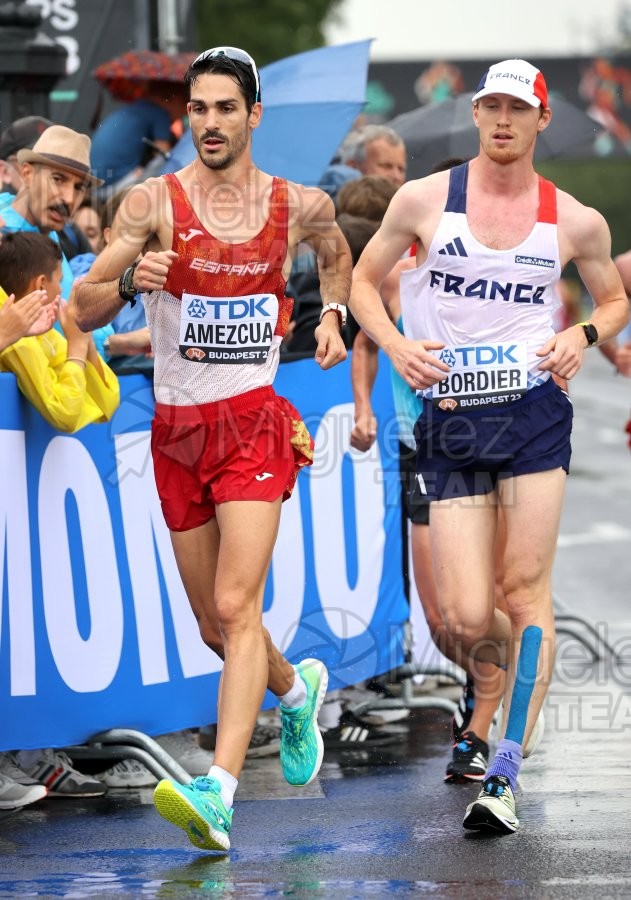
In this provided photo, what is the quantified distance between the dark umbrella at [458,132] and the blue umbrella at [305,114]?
1240mm

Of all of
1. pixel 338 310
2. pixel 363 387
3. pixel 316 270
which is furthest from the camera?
pixel 316 270

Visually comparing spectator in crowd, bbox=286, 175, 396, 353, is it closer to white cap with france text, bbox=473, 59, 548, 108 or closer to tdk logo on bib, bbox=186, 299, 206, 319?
white cap with france text, bbox=473, 59, 548, 108

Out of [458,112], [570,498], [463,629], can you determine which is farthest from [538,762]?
[570,498]

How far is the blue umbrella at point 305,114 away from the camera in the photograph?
29.9 ft

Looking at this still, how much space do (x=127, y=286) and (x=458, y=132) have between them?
5421 millimetres

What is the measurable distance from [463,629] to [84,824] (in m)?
1.45

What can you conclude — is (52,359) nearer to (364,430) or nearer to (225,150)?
(225,150)

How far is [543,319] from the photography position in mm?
6066

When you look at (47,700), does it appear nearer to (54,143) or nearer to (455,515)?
(455,515)

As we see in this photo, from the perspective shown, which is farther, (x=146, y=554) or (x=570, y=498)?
(x=570, y=498)

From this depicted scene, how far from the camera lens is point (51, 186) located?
24.8 feet

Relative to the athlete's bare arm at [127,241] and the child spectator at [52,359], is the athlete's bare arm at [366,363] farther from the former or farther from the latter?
the athlete's bare arm at [127,241]

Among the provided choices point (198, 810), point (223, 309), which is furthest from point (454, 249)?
point (198, 810)

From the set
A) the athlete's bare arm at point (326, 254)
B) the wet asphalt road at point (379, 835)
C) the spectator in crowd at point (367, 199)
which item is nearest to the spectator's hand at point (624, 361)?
the spectator in crowd at point (367, 199)
